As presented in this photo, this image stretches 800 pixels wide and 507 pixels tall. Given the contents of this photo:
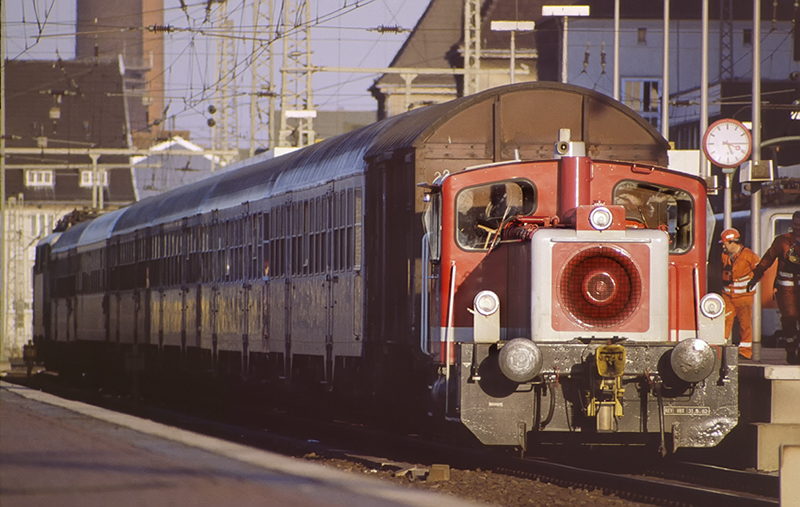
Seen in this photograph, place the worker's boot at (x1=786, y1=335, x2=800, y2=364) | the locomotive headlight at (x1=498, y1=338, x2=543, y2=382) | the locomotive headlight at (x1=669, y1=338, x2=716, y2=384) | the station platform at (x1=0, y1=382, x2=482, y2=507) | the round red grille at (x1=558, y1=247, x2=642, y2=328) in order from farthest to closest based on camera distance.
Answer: the worker's boot at (x1=786, y1=335, x2=800, y2=364)
the round red grille at (x1=558, y1=247, x2=642, y2=328)
the locomotive headlight at (x1=669, y1=338, x2=716, y2=384)
the locomotive headlight at (x1=498, y1=338, x2=543, y2=382)
the station platform at (x1=0, y1=382, x2=482, y2=507)

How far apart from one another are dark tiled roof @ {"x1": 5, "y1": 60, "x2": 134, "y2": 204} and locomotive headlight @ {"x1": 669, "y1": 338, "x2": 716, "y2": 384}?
72.7 metres

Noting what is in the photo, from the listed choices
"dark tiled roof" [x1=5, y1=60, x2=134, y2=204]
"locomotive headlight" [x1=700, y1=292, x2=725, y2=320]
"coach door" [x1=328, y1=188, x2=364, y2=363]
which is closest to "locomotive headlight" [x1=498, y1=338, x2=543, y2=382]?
"locomotive headlight" [x1=700, y1=292, x2=725, y2=320]

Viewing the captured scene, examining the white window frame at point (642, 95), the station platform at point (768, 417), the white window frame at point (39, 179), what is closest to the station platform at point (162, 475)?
the station platform at point (768, 417)

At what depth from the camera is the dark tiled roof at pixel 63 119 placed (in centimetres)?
8231

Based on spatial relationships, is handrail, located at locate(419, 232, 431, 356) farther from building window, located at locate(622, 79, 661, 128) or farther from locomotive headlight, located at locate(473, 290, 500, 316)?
building window, located at locate(622, 79, 661, 128)

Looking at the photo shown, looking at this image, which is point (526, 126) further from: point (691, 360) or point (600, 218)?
point (691, 360)

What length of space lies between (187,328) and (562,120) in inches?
505

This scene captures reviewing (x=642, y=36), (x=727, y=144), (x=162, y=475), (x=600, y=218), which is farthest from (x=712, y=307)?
(x=642, y=36)

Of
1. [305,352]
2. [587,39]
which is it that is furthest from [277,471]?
[587,39]

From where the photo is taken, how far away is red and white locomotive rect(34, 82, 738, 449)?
11.7 metres

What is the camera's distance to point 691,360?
37.5 feet

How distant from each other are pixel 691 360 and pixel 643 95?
5907 cm

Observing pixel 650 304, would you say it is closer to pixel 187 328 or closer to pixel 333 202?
pixel 333 202

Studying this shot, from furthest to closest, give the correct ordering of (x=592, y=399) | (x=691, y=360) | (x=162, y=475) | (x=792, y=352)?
(x=792, y=352)
(x=592, y=399)
(x=691, y=360)
(x=162, y=475)
